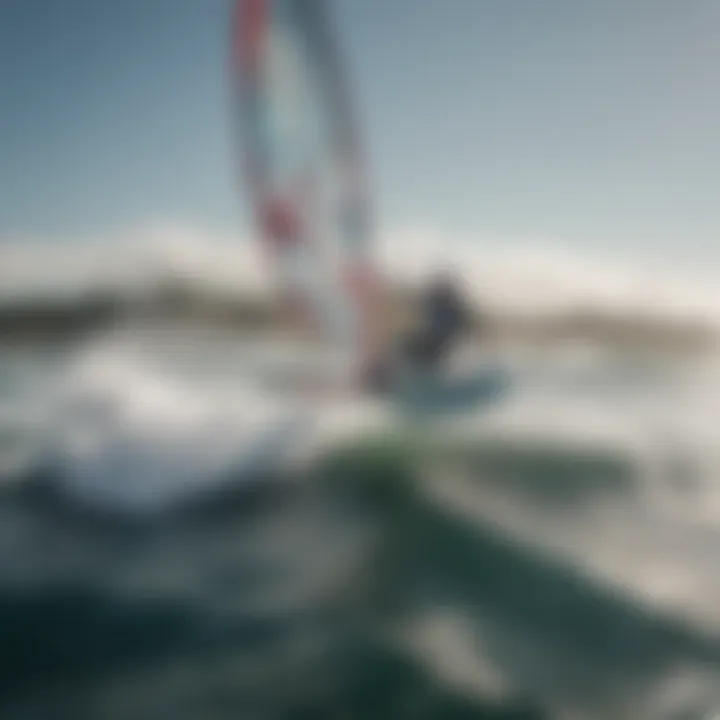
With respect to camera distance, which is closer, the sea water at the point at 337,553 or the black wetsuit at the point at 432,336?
the sea water at the point at 337,553

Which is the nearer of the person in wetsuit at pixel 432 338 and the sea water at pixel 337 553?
the sea water at pixel 337 553

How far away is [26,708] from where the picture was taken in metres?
1.55

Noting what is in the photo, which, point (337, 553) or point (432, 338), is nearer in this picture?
point (337, 553)

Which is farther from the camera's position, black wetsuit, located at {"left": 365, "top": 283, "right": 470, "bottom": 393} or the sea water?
black wetsuit, located at {"left": 365, "top": 283, "right": 470, "bottom": 393}

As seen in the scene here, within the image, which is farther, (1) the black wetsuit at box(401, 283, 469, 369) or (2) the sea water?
(1) the black wetsuit at box(401, 283, 469, 369)

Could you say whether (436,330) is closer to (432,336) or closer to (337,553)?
(432,336)

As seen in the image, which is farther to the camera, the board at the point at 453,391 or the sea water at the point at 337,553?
the board at the point at 453,391

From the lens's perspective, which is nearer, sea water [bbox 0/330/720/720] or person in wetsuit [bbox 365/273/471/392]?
sea water [bbox 0/330/720/720]

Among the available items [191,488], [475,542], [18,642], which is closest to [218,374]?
[191,488]

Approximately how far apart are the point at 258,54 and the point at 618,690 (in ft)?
7.80

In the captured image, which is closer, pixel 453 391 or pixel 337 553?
pixel 337 553

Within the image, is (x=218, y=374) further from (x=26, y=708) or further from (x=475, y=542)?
(x=26, y=708)

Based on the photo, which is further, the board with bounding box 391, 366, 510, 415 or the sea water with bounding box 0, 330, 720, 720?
the board with bounding box 391, 366, 510, 415

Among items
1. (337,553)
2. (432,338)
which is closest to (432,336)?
(432,338)
